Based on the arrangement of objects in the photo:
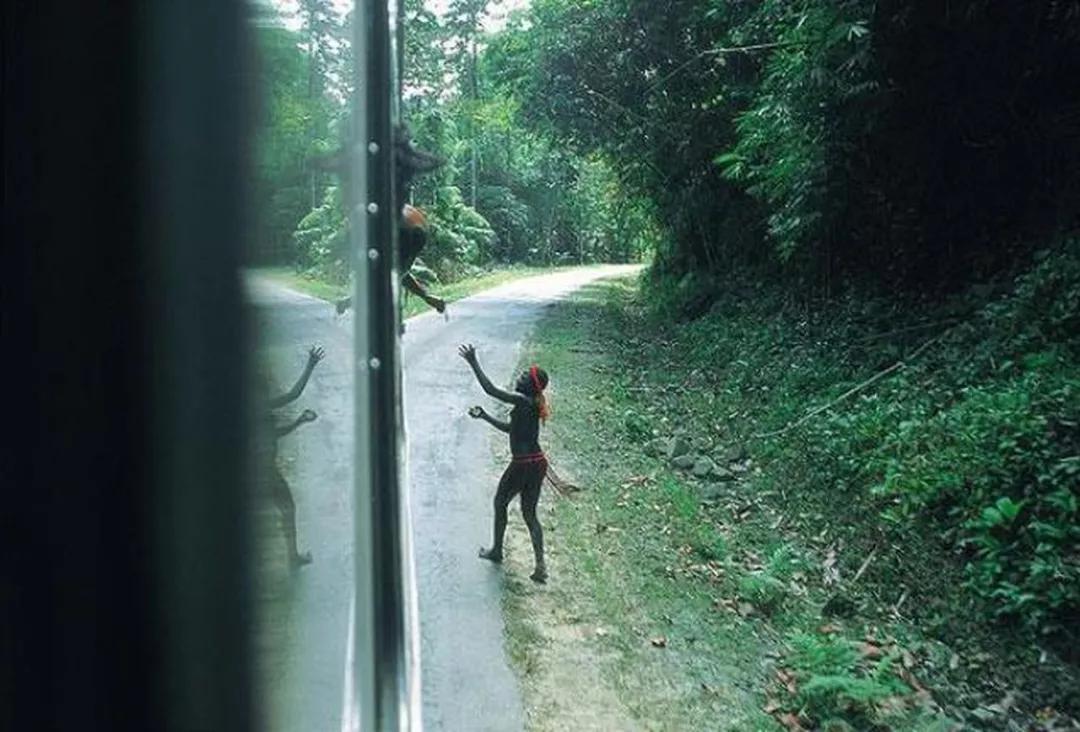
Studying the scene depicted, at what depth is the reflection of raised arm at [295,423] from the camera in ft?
5.26

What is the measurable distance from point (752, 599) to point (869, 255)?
18.6 feet

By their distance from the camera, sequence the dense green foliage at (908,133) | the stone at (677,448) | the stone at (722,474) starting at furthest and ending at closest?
the stone at (677,448) < the stone at (722,474) < the dense green foliage at (908,133)

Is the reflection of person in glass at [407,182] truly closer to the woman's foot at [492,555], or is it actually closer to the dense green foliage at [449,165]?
the dense green foliage at [449,165]

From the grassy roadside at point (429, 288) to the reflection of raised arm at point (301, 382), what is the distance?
0.40 feet

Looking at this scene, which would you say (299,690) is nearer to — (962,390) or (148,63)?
(148,63)

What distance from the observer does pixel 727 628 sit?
573cm

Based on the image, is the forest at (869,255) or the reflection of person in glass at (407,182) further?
the forest at (869,255)

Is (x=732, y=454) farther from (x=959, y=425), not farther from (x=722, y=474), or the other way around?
(x=959, y=425)

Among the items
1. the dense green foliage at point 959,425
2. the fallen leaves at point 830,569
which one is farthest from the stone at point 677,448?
the fallen leaves at point 830,569

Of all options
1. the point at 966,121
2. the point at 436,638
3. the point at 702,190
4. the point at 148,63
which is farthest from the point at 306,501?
the point at 702,190

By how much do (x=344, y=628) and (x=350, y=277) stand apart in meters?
0.85

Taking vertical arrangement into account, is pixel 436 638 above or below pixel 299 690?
below

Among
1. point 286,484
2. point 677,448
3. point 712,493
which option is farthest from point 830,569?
point 286,484

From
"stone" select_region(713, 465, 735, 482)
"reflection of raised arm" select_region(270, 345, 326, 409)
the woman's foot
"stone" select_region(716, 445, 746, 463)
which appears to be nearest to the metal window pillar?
"reflection of raised arm" select_region(270, 345, 326, 409)
